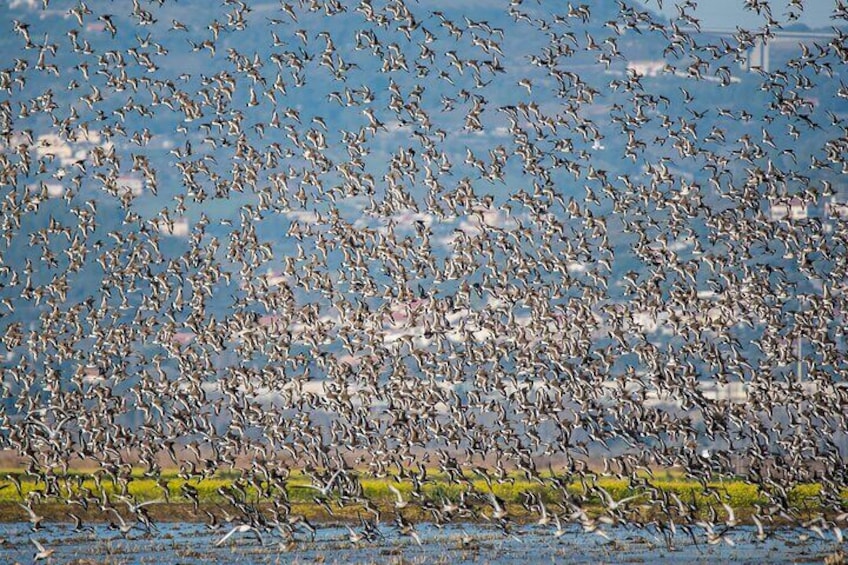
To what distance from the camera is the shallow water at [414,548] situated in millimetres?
40562

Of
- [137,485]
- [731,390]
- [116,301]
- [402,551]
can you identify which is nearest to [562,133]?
[116,301]

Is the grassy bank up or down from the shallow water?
down

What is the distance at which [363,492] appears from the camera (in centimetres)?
5756

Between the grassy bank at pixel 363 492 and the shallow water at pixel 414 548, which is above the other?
the shallow water at pixel 414 548

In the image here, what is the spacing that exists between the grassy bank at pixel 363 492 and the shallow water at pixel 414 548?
240 cm

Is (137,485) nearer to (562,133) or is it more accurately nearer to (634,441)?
(634,441)

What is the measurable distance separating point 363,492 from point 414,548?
46.9 ft

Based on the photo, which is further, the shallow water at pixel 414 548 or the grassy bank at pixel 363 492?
Result: the grassy bank at pixel 363 492

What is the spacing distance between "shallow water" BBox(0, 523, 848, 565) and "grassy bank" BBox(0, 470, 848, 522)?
7.87 ft

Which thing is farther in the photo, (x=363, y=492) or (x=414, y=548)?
(x=363, y=492)

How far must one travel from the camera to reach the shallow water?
40562 mm

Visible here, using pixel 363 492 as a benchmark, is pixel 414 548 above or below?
above

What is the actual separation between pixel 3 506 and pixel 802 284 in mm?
82031

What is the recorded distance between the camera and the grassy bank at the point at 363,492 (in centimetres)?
5300
